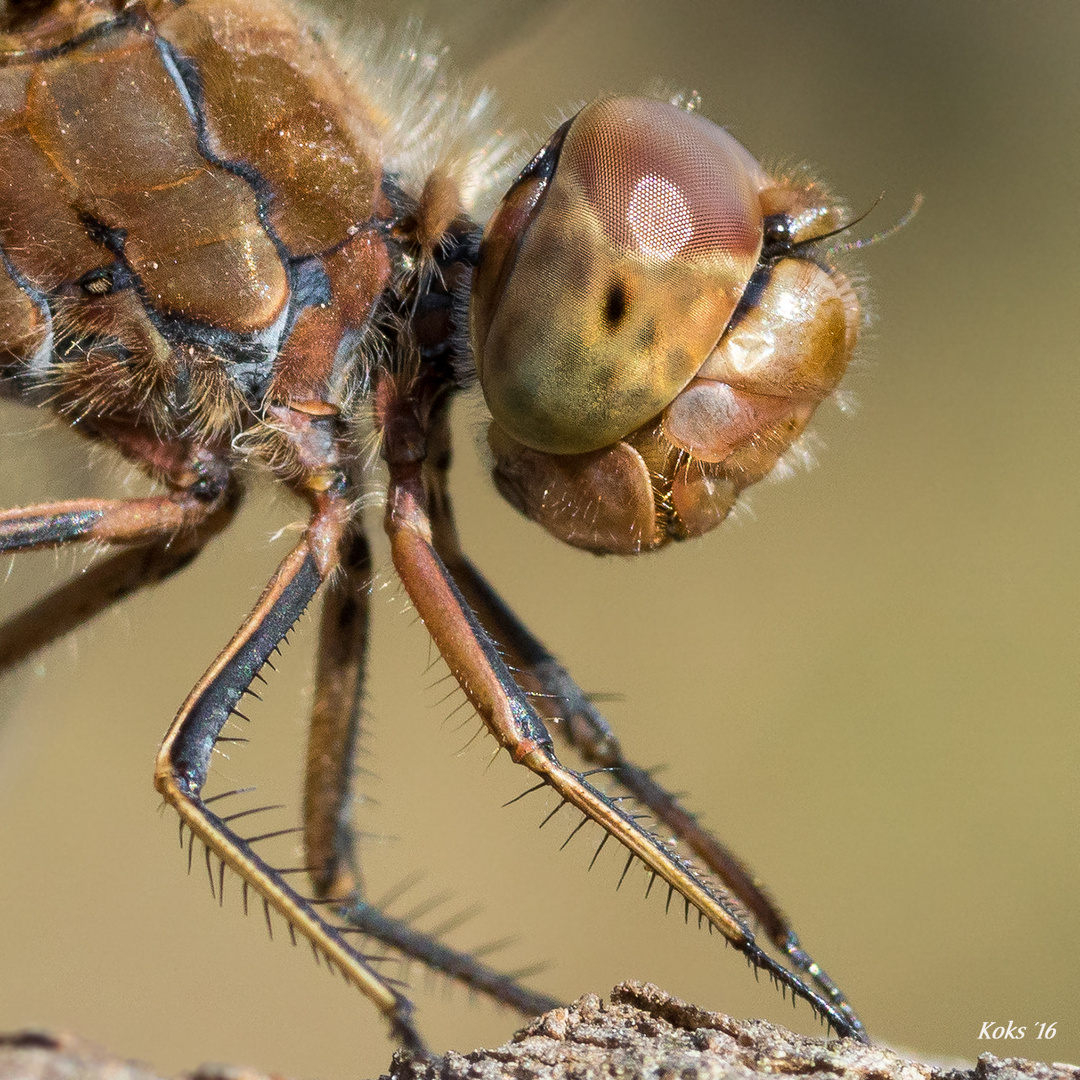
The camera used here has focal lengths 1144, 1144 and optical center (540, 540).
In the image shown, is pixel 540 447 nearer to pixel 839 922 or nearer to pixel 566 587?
pixel 839 922

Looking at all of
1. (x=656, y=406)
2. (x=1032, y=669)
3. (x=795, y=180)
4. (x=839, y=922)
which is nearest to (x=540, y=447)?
(x=656, y=406)

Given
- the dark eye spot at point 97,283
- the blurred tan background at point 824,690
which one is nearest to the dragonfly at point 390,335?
the dark eye spot at point 97,283

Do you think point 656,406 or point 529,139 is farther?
point 529,139

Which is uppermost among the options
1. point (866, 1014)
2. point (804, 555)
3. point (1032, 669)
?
point (804, 555)

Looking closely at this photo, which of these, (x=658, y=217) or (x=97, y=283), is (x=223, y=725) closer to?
(x=97, y=283)

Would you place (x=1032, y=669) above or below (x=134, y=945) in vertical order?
above

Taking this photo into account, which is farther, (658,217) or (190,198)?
(190,198)

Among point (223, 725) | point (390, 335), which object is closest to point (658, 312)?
point (390, 335)
